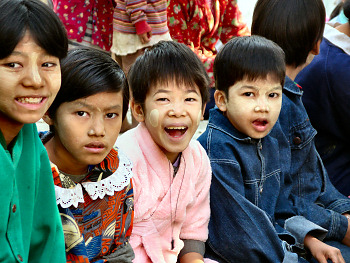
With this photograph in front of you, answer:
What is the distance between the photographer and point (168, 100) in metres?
2.27

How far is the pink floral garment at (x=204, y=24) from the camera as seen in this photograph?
16.9 ft

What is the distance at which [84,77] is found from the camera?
6.32 ft

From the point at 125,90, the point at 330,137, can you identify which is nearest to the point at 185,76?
the point at 125,90

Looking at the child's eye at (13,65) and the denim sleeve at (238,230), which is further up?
the child's eye at (13,65)

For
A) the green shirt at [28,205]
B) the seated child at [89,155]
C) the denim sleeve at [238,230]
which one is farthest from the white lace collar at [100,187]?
the denim sleeve at [238,230]

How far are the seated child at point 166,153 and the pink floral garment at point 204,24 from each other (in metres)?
2.84

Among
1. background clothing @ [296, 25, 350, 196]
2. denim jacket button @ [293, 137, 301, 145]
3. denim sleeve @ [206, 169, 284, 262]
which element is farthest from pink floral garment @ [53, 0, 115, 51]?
denim sleeve @ [206, 169, 284, 262]

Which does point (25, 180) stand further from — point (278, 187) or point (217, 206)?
point (278, 187)

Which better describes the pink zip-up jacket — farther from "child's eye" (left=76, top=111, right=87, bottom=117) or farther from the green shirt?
the green shirt

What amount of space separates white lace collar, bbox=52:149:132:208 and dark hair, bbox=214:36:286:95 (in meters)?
0.75

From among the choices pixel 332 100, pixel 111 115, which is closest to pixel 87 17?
pixel 332 100

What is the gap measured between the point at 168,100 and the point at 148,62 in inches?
7.7

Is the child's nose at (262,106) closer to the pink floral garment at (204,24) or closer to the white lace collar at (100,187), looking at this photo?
the white lace collar at (100,187)

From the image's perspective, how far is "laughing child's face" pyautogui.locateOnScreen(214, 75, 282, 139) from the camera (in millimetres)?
2521
